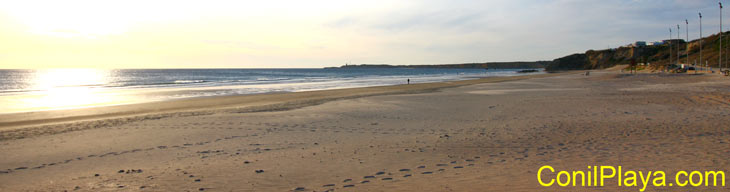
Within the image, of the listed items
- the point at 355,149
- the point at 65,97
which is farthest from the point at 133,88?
the point at 355,149

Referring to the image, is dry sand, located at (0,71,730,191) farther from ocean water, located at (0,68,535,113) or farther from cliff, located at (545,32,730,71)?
cliff, located at (545,32,730,71)

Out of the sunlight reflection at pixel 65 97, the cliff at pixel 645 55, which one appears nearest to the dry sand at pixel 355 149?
the sunlight reflection at pixel 65 97

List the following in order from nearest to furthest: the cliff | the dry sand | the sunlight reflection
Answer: the dry sand < the sunlight reflection < the cliff

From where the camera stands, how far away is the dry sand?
6082 mm

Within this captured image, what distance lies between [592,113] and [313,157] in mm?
10070

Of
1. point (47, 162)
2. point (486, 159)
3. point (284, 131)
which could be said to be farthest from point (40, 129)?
point (486, 159)

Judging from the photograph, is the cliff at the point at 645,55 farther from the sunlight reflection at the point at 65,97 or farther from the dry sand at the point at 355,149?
the sunlight reflection at the point at 65,97

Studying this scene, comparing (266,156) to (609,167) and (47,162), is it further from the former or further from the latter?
(609,167)

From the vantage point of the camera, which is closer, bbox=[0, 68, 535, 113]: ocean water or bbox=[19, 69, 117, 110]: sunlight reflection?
bbox=[19, 69, 117, 110]: sunlight reflection

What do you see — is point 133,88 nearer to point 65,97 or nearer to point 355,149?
point 65,97

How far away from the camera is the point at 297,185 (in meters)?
5.84

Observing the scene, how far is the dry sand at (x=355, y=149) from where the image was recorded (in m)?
6.08

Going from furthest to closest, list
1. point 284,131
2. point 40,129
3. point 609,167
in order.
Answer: point 40,129 → point 284,131 → point 609,167

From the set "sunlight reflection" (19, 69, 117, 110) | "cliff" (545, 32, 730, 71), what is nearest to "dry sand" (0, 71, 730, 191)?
"sunlight reflection" (19, 69, 117, 110)
